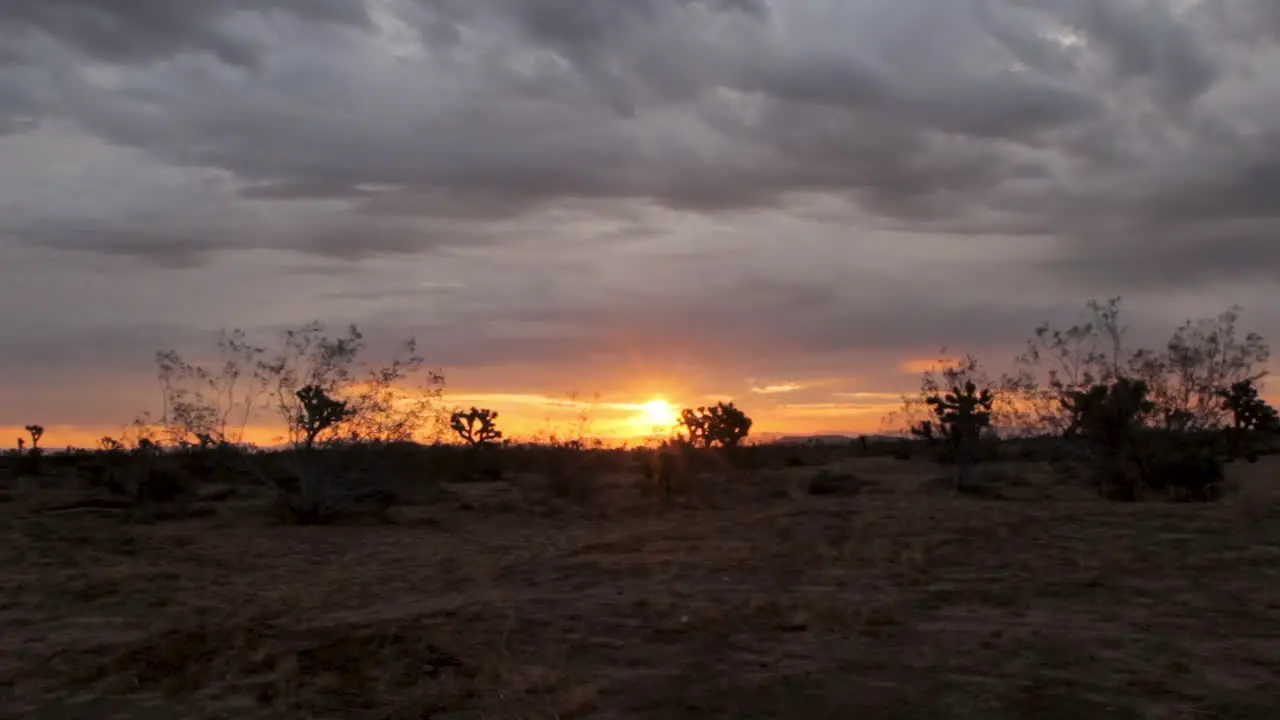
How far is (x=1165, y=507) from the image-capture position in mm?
15680

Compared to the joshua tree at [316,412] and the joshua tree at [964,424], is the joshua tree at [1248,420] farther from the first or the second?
the joshua tree at [316,412]

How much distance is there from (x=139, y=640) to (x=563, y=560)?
5.27 m

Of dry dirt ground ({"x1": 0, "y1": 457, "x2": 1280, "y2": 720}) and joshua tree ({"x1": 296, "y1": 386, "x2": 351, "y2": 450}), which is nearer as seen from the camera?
dry dirt ground ({"x1": 0, "y1": 457, "x2": 1280, "y2": 720})

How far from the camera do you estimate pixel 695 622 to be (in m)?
9.64

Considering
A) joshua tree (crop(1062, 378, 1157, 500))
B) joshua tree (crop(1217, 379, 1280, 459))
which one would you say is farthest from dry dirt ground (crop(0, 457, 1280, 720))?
joshua tree (crop(1217, 379, 1280, 459))

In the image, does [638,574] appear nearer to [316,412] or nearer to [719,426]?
[316,412]

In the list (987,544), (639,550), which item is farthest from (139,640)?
(987,544)

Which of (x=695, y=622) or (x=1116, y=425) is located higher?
(x=1116, y=425)

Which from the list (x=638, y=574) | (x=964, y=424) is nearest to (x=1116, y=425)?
(x=964, y=424)

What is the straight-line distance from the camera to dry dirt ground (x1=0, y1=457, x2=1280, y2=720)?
745 centimetres

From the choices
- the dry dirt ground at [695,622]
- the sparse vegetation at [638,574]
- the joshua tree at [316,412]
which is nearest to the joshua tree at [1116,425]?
the sparse vegetation at [638,574]

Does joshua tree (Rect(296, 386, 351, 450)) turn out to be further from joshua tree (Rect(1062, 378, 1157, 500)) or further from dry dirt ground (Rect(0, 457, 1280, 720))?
joshua tree (Rect(1062, 378, 1157, 500))

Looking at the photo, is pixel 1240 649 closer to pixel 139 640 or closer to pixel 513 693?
pixel 513 693

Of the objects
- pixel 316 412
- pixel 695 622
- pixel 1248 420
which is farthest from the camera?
pixel 1248 420
